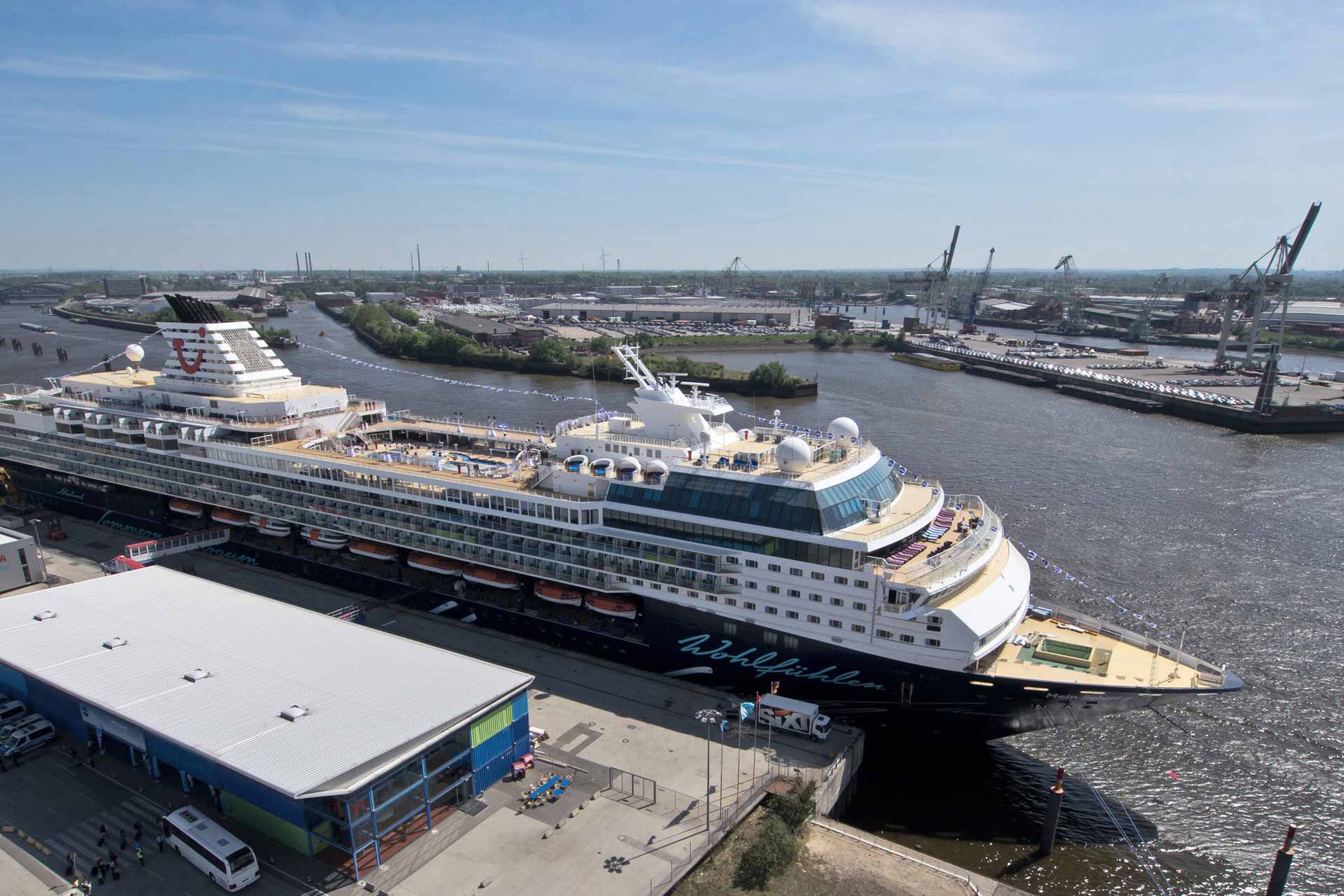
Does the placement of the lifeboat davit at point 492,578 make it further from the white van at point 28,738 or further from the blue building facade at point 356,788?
the white van at point 28,738

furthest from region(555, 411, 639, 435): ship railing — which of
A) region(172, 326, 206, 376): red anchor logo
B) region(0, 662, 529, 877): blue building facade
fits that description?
region(172, 326, 206, 376): red anchor logo

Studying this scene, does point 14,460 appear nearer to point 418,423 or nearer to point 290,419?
point 290,419

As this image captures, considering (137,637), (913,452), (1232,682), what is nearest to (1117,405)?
(913,452)

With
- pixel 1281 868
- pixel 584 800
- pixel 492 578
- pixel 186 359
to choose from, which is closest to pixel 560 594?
pixel 492 578

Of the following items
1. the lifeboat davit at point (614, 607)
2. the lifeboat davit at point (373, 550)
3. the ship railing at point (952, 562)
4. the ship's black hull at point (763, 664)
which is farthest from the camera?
the lifeboat davit at point (373, 550)

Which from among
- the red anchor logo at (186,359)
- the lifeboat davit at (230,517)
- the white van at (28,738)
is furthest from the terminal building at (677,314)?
the white van at (28,738)
